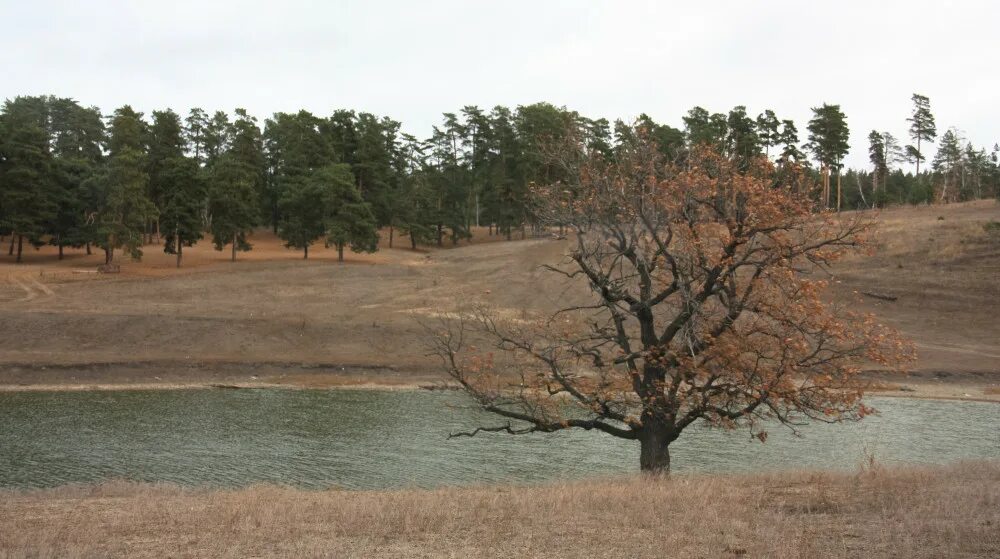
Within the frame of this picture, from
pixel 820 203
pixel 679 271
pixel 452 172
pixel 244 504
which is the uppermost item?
pixel 452 172

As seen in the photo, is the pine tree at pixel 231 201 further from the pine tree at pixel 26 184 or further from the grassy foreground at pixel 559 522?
the grassy foreground at pixel 559 522

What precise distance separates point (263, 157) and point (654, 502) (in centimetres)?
10573

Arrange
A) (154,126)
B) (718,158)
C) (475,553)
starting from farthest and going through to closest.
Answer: (154,126) < (718,158) < (475,553)

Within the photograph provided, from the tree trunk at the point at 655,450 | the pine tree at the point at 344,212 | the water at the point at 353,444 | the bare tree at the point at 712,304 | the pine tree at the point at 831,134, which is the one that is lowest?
the water at the point at 353,444

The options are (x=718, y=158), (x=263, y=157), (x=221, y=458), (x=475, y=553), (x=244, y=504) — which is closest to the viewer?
(x=475, y=553)

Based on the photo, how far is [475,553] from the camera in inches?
483

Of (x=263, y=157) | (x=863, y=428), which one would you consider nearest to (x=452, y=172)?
(x=263, y=157)

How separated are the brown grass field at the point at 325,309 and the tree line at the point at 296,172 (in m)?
4.81

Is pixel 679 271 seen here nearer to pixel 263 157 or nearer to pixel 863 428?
pixel 863 428

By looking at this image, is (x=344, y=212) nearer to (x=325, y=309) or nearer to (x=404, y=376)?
(x=325, y=309)

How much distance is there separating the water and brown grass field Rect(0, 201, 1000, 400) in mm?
5327

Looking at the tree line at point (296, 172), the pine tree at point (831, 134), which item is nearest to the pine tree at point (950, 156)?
the tree line at point (296, 172)

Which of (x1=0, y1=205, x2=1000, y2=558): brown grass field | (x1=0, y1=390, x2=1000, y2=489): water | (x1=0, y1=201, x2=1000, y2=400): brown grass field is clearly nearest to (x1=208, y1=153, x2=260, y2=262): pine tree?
(x1=0, y1=201, x2=1000, y2=400): brown grass field

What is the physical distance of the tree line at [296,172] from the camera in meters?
77.3
